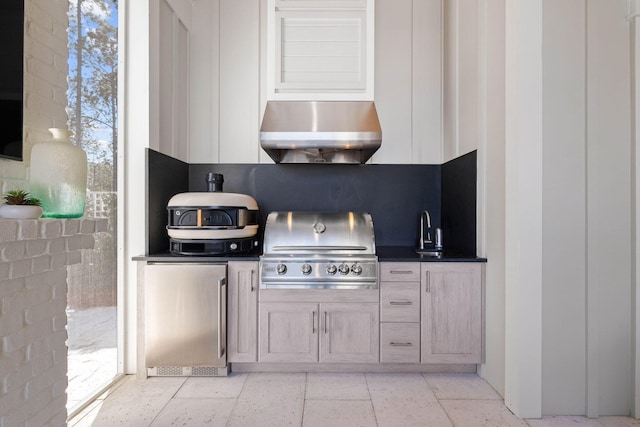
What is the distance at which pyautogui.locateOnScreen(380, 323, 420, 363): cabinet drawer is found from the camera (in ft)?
8.00

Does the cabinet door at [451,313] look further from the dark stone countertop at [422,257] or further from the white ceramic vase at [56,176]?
the white ceramic vase at [56,176]

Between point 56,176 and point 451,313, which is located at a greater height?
point 56,176

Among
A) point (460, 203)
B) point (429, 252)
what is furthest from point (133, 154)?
point (460, 203)

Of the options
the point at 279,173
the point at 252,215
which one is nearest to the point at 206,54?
the point at 279,173

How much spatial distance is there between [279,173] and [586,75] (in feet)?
7.19

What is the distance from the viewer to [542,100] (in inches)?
78.8

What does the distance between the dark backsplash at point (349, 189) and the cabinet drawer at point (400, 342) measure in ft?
2.86

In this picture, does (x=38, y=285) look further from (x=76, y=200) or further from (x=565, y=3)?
(x=565, y=3)

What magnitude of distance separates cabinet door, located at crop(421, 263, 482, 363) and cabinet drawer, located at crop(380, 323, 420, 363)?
53mm

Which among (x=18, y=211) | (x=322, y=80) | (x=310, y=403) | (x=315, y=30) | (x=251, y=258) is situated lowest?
(x=310, y=403)

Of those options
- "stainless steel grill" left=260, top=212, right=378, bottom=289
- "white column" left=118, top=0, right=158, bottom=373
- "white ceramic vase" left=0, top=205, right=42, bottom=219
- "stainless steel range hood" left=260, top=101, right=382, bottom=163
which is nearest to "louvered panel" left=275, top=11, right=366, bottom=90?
"stainless steel range hood" left=260, top=101, right=382, bottom=163

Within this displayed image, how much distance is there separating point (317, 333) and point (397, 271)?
0.68 m

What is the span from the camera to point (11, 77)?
53.2 inches

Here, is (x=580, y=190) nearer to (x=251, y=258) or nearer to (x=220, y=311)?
(x=251, y=258)
